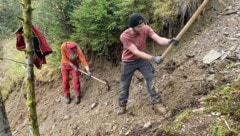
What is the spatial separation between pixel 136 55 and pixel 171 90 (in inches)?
48.9

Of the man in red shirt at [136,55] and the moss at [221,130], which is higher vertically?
the man in red shirt at [136,55]

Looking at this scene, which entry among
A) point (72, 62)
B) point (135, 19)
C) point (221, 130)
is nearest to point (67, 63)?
point (72, 62)

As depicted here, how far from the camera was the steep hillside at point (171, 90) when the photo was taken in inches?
257

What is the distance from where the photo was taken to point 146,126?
6629 millimetres

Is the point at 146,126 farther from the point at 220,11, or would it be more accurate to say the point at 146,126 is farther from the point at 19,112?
the point at 19,112

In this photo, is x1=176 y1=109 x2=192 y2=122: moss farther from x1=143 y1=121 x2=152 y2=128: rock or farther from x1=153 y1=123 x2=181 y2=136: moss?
x1=143 y1=121 x2=152 y2=128: rock

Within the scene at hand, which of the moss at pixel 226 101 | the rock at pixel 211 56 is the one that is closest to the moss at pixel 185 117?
the moss at pixel 226 101

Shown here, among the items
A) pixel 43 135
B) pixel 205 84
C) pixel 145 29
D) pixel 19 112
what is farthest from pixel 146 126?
pixel 19 112

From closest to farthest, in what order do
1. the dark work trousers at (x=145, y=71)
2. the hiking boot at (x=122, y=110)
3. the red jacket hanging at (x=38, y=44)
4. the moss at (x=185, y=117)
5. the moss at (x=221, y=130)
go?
the moss at (x=221, y=130) < the moss at (x=185, y=117) < the red jacket hanging at (x=38, y=44) < the dark work trousers at (x=145, y=71) < the hiking boot at (x=122, y=110)

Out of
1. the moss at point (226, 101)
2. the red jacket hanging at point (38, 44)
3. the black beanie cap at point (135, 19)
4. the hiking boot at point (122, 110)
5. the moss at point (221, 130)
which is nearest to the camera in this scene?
the moss at point (221, 130)

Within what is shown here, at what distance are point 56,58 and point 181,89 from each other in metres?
3.92

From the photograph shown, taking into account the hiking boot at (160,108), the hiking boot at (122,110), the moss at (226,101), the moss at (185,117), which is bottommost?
the hiking boot at (122,110)

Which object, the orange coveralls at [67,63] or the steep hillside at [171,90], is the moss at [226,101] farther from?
the orange coveralls at [67,63]

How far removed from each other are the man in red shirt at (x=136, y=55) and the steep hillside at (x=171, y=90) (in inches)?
14.6
